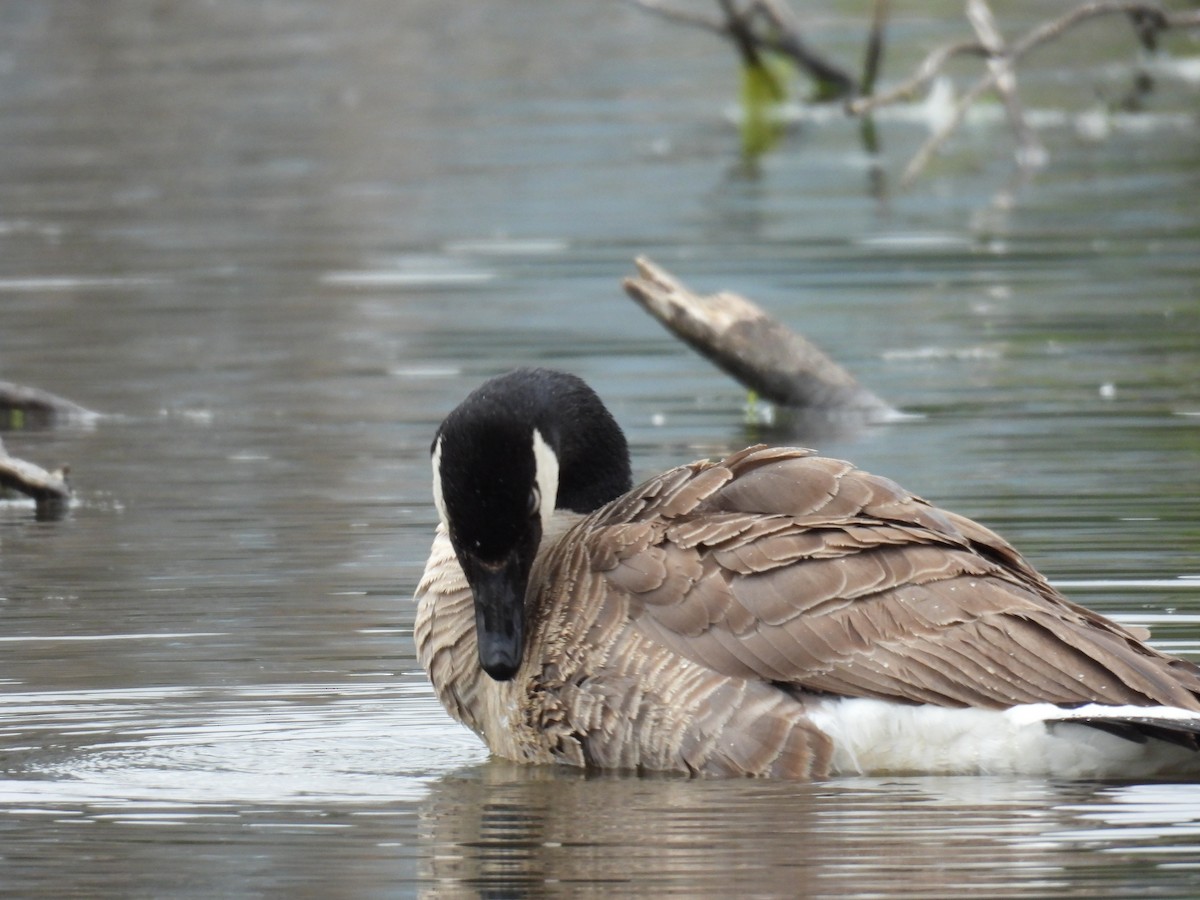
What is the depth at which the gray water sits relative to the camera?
7.06 m

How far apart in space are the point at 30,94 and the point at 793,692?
32.1 metres

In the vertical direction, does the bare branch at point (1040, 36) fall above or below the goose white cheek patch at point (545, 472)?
above

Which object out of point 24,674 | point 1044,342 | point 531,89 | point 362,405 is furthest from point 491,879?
point 531,89

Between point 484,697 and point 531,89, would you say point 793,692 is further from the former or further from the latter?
point 531,89

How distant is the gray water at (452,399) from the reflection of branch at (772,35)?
938 millimetres

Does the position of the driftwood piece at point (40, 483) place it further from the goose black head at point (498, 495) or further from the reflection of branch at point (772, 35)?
the reflection of branch at point (772, 35)

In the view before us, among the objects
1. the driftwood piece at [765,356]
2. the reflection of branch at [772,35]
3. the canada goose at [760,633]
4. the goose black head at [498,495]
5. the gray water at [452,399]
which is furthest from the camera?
the reflection of branch at [772,35]

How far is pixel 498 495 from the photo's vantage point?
8.28 m

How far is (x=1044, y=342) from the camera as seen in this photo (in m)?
17.2

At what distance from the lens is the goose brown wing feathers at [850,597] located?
7.43m

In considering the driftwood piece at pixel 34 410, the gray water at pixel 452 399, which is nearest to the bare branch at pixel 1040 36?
the gray water at pixel 452 399

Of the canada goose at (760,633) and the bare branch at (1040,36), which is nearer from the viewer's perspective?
the canada goose at (760,633)

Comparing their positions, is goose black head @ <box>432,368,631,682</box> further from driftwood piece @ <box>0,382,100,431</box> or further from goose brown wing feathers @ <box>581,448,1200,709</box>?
driftwood piece @ <box>0,382,100,431</box>

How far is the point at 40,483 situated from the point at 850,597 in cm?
613
